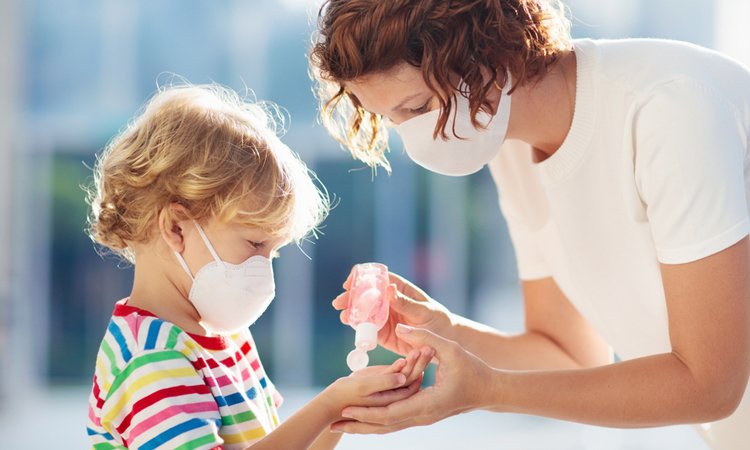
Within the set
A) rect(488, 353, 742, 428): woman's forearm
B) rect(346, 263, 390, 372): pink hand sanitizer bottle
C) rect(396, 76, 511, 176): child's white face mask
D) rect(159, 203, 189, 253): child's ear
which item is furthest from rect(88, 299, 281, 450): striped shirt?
rect(396, 76, 511, 176): child's white face mask

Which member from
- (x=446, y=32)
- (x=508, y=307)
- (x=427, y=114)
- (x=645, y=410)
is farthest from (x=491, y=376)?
(x=508, y=307)

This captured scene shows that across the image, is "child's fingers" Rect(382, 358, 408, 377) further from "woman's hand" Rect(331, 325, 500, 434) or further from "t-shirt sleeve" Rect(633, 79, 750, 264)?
"t-shirt sleeve" Rect(633, 79, 750, 264)

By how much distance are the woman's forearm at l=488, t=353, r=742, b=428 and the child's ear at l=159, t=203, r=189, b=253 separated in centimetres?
67

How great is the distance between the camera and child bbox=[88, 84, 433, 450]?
3.43 ft

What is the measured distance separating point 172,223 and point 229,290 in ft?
0.58

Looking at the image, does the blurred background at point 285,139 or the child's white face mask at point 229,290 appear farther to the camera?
the blurred background at point 285,139

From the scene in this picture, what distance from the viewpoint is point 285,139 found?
483cm

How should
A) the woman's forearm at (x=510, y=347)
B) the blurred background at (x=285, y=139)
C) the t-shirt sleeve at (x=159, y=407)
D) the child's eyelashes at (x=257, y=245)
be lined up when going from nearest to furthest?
the t-shirt sleeve at (x=159, y=407)
the child's eyelashes at (x=257, y=245)
the woman's forearm at (x=510, y=347)
the blurred background at (x=285, y=139)

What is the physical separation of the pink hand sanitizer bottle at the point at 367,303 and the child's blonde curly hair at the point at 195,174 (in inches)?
7.0

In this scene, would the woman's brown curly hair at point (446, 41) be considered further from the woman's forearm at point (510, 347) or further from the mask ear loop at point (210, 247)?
the woman's forearm at point (510, 347)

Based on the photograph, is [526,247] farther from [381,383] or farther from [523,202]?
[381,383]

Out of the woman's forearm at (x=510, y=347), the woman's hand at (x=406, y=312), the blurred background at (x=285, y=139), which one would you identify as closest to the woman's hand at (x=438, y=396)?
the woman's hand at (x=406, y=312)

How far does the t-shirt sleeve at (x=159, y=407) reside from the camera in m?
0.97

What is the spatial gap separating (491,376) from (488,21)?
27.0 inches
